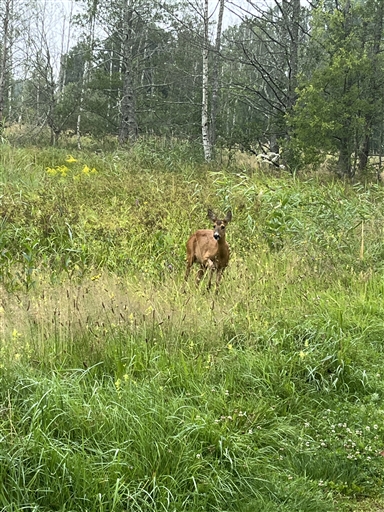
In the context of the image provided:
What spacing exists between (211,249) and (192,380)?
99.7 inches

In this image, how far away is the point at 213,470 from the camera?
2.41 metres

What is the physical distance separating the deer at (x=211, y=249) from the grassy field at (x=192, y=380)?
0.24 meters

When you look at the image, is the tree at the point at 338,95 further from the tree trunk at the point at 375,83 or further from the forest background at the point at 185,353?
the forest background at the point at 185,353

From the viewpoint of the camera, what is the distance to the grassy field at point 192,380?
91.9 inches

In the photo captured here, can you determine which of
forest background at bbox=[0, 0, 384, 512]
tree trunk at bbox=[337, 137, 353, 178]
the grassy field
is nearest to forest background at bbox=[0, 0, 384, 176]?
tree trunk at bbox=[337, 137, 353, 178]

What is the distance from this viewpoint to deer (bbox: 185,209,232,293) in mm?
5461

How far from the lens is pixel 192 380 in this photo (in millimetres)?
3145

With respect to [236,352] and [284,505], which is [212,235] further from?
[284,505]

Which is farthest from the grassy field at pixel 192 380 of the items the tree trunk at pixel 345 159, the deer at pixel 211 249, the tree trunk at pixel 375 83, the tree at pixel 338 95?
the tree trunk at pixel 375 83

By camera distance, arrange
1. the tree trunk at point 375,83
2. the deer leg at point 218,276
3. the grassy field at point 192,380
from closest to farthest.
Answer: the grassy field at point 192,380 → the deer leg at point 218,276 → the tree trunk at point 375,83

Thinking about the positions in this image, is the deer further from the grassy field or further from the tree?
the tree

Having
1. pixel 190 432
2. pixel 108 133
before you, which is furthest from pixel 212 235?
pixel 108 133

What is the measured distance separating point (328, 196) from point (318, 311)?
15.0ft

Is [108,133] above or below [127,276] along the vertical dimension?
above
